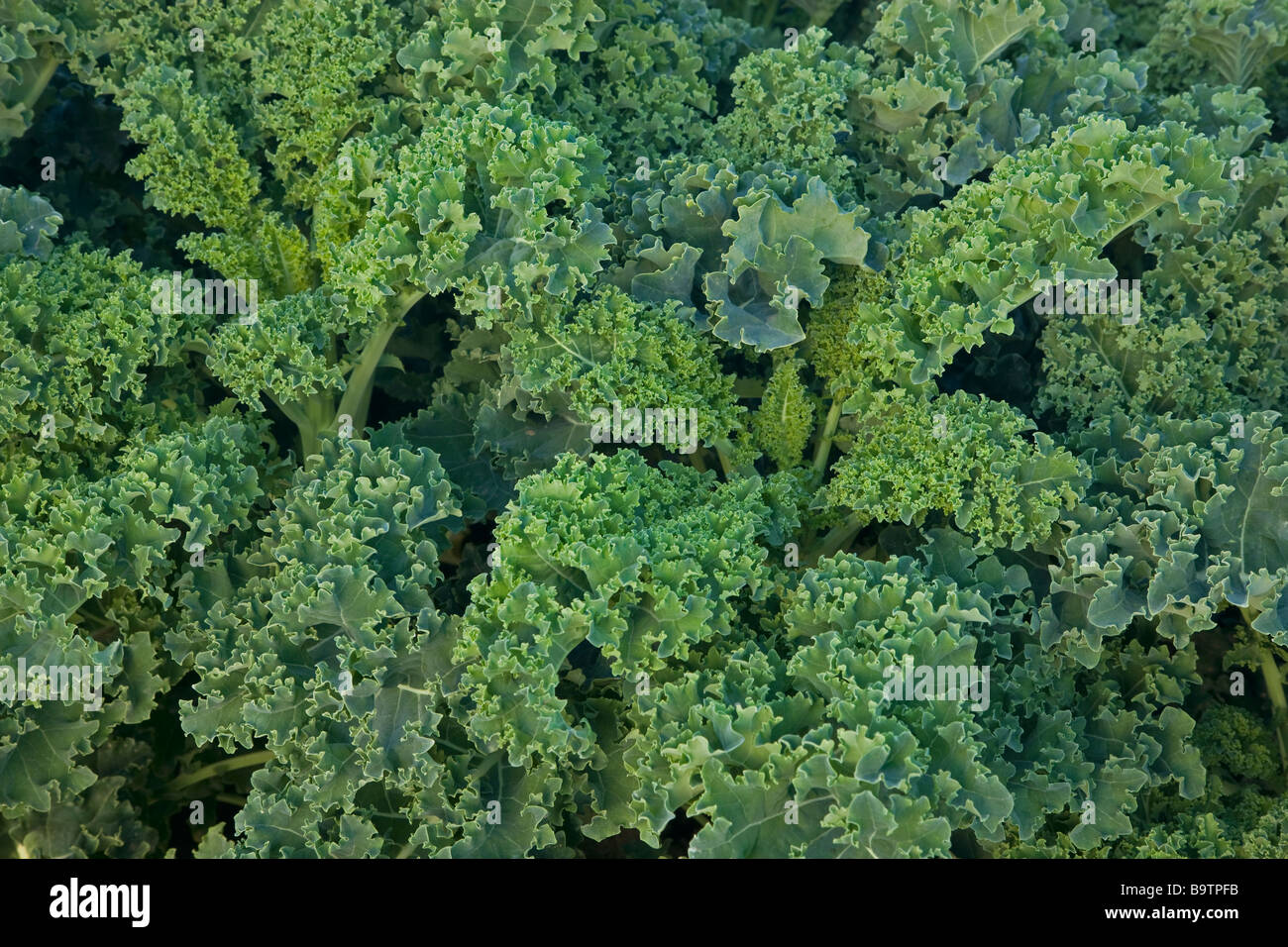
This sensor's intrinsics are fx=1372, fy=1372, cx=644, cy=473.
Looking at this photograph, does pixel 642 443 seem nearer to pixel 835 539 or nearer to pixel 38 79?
pixel 835 539

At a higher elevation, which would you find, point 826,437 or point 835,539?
point 826,437

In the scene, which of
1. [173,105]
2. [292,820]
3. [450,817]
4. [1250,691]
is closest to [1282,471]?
[1250,691]

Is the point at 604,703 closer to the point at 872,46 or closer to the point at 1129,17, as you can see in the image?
the point at 872,46

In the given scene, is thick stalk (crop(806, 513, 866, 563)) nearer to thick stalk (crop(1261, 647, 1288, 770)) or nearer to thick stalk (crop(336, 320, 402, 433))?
thick stalk (crop(1261, 647, 1288, 770))

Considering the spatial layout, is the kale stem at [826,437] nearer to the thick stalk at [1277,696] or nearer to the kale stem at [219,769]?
the thick stalk at [1277,696]

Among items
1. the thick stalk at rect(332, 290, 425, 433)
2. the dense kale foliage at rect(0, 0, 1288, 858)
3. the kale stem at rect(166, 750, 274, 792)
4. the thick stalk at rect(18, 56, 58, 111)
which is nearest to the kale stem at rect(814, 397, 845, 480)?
the dense kale foliage at rect(0, 0, 1288, 858)

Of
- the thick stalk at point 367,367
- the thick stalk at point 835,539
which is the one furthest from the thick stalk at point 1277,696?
the thick stalk at point 367,367

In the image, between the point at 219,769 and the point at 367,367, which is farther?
the point at 367,367

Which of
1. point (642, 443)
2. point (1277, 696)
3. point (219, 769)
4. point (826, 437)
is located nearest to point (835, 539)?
point (826, 437)
